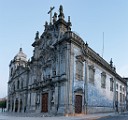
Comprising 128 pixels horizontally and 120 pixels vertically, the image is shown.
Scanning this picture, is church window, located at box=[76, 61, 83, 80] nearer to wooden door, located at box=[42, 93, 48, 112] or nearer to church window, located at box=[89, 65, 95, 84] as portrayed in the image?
church window, located at box=[89, 65, 95, 84]

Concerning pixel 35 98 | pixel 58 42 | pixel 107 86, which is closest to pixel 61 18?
pixel 58 42

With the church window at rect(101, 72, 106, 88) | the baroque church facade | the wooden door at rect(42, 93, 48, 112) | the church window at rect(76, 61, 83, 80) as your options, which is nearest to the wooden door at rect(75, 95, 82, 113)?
the baroque church facade

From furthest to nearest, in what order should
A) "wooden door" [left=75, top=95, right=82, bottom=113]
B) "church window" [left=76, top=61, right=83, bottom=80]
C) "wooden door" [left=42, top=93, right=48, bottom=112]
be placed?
"wooden door" [left=42, top=93, right=48, bottom=112] < "church window" [left=76, top=61, right=83, bottom=80] < "wooden door" [left=75, top=95, right=82, bottom=113]

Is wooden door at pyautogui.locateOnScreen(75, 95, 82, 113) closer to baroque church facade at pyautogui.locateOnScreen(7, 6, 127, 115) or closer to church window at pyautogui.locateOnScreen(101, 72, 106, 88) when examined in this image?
baroque church facade at pyautogui.locateOnScreen(7, 6, 127, 115)

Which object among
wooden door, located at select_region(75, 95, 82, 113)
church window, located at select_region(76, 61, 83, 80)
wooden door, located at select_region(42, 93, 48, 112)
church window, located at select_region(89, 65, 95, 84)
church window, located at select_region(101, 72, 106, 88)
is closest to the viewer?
wooden door, located at select_region(75, 95, 82, 113)

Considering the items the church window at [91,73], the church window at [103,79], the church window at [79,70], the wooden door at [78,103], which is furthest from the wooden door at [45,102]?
the church window at [103,79]

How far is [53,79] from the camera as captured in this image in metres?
25.6

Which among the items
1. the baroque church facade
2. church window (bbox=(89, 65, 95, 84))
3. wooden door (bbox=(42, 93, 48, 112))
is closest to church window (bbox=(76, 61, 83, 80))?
the baroque church facade

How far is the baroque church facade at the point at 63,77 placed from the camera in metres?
23.7

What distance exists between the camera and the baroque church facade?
77.8 feet

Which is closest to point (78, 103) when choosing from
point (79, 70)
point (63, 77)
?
point (63, 77)

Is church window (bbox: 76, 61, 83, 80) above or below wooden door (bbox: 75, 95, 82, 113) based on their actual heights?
above

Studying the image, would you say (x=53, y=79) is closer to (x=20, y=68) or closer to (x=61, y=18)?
(x=61, y=18)

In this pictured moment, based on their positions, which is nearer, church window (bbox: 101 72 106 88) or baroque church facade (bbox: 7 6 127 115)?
baroque church facade (bbox: 7 6 127 115)
